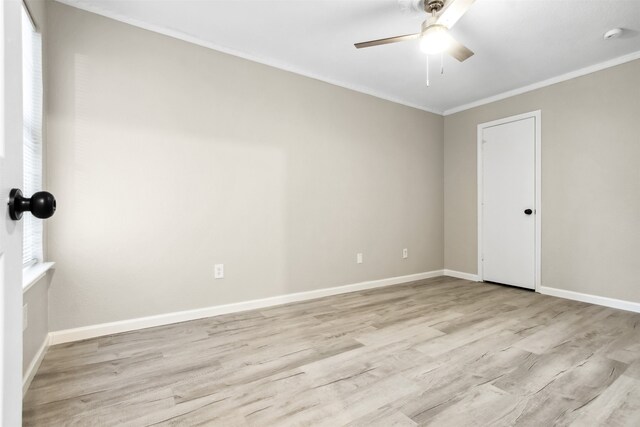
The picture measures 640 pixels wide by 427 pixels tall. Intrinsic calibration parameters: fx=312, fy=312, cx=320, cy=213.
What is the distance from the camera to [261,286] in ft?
10.0

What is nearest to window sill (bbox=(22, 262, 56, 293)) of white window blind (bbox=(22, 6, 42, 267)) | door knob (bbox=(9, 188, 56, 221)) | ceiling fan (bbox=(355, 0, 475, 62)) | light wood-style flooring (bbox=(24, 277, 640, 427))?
white window blind (bbox=(22, 6, 42, 267))

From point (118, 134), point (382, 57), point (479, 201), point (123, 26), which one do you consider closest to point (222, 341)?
point (118, 134)

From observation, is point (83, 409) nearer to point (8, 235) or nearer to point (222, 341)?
point (222, 341)

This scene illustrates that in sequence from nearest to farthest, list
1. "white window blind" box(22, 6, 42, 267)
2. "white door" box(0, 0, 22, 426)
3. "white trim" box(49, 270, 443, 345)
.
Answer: "white door" box(0, 0, 22, 426) < "white window blind" box(22, 6, 42, 267) < "white trim" box(49, 270, 443, 345)

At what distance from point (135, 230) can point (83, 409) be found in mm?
1294

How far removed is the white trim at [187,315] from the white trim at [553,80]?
272 cm

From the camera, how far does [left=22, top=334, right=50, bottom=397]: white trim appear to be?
5.39 feet

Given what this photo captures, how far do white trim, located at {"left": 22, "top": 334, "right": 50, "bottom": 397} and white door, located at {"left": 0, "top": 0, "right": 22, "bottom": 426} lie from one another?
1417mm

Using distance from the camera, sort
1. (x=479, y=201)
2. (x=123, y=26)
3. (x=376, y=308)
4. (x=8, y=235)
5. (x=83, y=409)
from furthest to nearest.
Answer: (x=479, y=201), (x=376, y=308), (x=123, y=26), (x=83, y=409), (x=8, y=235)

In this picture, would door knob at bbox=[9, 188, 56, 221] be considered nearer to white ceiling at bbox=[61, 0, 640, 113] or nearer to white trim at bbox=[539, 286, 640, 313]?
white ceiling at bbox=[61, 0, 640, 113]

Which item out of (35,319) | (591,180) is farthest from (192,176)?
(591,180)

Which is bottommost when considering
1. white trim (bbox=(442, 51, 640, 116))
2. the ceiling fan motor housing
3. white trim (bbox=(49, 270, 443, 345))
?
white trim (bbox=(49, 270, 443, 345))

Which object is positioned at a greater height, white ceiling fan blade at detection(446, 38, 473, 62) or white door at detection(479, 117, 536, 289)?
white ceiling fan blade at detection(446, 38, 473, 62)

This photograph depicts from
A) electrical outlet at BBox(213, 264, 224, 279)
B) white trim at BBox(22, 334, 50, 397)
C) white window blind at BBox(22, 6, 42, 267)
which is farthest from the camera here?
electrical outlet at BBox(213, 264, 224, 279)
